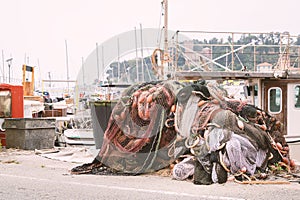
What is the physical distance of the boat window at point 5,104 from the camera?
16406 millimetres

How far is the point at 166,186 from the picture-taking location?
27.2ft

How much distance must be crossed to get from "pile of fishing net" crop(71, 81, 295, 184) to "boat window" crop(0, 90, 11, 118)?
7.01 metres

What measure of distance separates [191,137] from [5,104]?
9121 mm

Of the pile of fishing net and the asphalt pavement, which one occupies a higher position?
the pile of fishing net

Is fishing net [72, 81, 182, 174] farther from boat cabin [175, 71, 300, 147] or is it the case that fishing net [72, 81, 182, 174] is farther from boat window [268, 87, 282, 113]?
boat window [268, 87, 282, 113]

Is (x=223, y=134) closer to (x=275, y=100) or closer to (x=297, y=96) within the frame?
(x=275, y=100)

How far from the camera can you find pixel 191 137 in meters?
9.62

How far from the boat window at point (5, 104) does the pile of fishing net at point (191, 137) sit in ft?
23.0

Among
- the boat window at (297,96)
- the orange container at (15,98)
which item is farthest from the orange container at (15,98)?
the boat window at (297,96)

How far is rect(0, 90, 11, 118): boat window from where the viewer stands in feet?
53.8

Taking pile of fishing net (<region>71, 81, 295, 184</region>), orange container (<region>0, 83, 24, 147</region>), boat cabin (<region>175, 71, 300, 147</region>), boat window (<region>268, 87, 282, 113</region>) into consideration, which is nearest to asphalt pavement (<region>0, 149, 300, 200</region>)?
pile of fishing net (<region>71, 81, 295, 184</region>)

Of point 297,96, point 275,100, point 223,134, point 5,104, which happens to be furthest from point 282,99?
point 5,104

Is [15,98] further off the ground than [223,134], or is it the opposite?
[15,98]

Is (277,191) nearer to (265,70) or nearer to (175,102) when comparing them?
(175,102)
